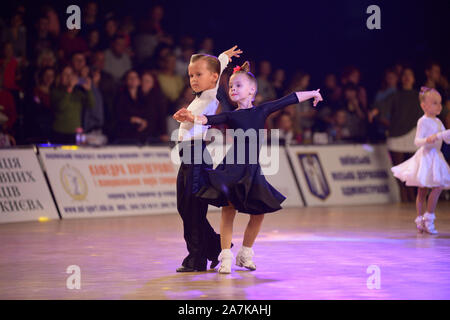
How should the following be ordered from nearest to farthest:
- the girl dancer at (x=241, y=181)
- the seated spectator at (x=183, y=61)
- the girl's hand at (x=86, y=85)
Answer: the girl dancer at (x=241, y=181) → the girl's hand at (x=86, y=85) → the seated spectator at (x=183, y=61)

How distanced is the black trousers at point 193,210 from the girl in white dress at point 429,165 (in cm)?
363

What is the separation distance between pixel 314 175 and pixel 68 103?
4632mm

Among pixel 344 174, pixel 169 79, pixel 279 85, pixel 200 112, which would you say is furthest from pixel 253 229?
pixel 279 85

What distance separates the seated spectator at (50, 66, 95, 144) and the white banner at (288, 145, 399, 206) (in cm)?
385

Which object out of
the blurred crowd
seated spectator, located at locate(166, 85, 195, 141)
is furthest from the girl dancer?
seated spectator, located at locate(166, 85, 195, 141)

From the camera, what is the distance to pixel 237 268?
655 centimetres

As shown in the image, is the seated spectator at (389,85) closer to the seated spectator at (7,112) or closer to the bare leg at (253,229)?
the seated spectator at (7,112)

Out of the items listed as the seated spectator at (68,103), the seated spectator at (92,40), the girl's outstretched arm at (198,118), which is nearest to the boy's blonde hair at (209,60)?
the girl's outstretched arm at (198,118)

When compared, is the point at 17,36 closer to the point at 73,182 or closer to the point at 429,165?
the point at 73,182

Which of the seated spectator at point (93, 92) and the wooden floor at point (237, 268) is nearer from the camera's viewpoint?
the wooden floor at point (237, 268)

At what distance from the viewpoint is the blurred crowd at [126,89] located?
1198cm

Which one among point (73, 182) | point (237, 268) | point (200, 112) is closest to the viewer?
point (200, 112)

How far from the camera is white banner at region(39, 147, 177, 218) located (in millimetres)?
11523
